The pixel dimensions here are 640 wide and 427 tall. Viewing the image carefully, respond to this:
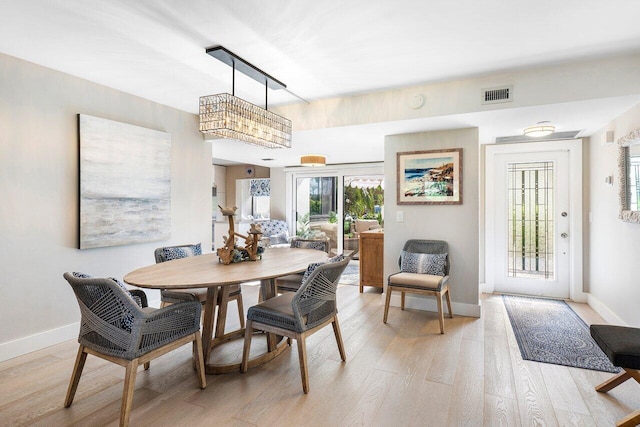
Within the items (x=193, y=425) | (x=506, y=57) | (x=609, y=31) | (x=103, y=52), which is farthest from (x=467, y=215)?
(x=103, y=52)

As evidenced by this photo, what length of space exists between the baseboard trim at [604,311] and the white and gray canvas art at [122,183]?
4685 millimetres

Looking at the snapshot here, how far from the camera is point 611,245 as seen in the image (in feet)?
11.5

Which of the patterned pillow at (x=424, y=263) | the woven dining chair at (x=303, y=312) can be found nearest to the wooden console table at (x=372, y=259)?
the patterned pillow at (x=424, y=263)

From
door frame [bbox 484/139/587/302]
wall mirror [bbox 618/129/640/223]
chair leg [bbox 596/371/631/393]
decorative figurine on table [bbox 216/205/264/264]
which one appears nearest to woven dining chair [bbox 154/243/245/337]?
decorative figurine on table [bbox 216/205/264/264]

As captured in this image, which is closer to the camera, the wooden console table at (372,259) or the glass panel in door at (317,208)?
the wooden console table at (372,259)

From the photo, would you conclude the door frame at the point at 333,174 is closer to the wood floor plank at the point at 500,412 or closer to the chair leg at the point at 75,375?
the wood floor plank at the point at 500,412

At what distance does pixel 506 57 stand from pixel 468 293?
7.84 feet

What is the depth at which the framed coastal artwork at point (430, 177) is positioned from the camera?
12.6 feet

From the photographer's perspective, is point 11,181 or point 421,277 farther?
point 421,277

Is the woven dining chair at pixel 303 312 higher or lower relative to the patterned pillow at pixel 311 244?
lower

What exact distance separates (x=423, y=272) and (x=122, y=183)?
10.5ft

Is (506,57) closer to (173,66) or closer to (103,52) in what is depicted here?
(173,66)

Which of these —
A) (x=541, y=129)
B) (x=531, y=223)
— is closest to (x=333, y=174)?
(x=531, y=223)

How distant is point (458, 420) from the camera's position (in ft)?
6.34
